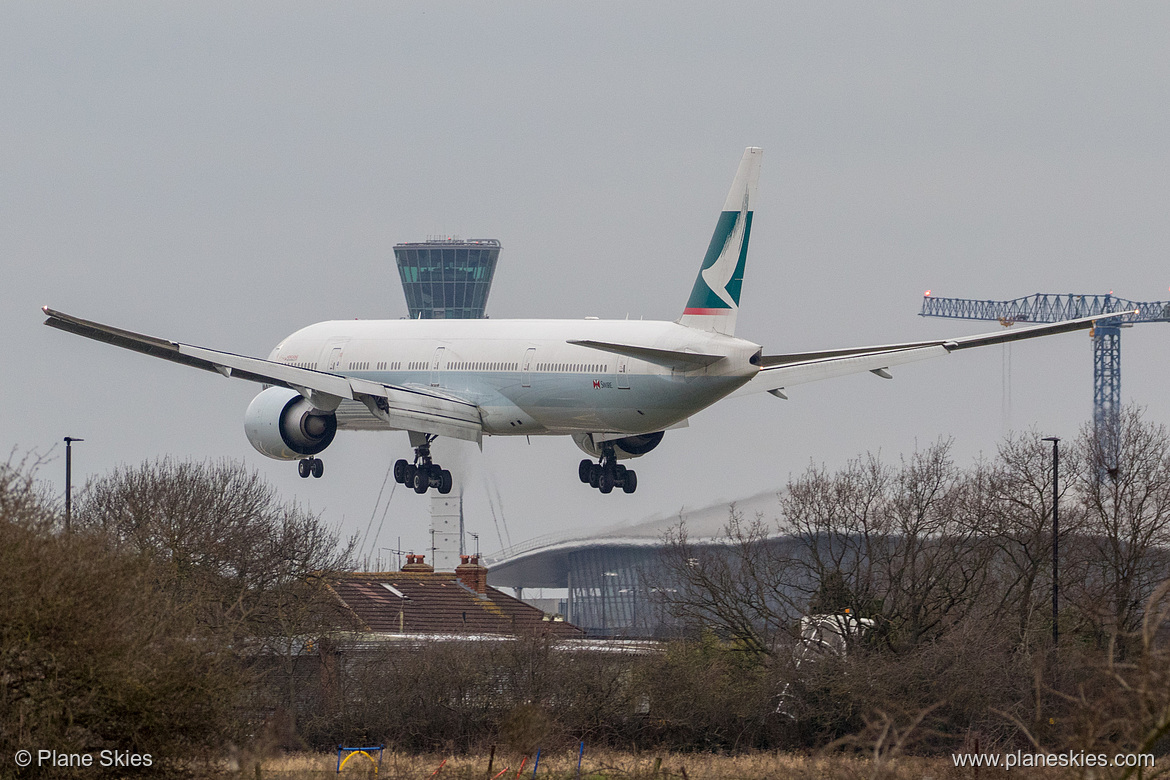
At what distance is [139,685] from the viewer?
85.6 feet

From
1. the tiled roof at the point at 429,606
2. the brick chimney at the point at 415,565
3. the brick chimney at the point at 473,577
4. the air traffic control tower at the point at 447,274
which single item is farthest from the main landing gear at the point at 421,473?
the air traffic control tower at the point at 447,274

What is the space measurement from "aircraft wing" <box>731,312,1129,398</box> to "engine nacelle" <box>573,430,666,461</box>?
6.24 meters

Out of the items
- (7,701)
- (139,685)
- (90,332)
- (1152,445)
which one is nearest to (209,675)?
(139,685)

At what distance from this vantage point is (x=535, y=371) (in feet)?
186

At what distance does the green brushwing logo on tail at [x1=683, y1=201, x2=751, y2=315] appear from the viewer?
51.2 metres

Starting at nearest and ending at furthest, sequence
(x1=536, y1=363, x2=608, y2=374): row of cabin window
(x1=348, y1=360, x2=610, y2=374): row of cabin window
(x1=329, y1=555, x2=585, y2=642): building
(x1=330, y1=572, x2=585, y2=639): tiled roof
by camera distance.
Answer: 1. (x1=536, y1=363, x2=608, y2=374): row of cabin window
2. (x1=348, y1=360, x2=610, y2=374): row of cabin window
3. (x1=329, y1=555, x2=585, y2=642): building
4. (x1=330, y1=572, x2=585, y2=639): tiled roof

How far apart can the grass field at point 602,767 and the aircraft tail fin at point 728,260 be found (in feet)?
40.1

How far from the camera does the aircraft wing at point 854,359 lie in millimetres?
50219

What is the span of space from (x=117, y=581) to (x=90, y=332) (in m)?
19.2

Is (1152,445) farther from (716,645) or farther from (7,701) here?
(7,701)

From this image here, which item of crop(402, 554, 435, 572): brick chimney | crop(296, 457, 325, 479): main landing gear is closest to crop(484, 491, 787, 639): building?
crop(402, 554, 435, 572): brick chimney

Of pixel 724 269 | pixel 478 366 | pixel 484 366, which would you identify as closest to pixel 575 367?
pixel 484 366

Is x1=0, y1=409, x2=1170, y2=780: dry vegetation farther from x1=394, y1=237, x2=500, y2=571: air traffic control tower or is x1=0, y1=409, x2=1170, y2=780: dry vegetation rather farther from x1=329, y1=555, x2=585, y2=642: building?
x1=394, y1=237, x2=500, y2=571: air traffic control tower

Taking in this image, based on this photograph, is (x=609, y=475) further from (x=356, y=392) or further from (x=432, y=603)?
(x=432, y=603)
